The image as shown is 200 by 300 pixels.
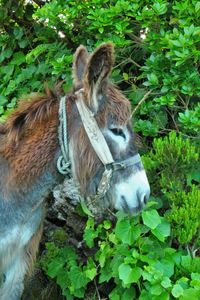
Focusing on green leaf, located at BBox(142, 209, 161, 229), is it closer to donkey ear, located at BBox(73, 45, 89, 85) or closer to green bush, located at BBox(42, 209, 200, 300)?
green bush, located at BBox(42, 209, 200, 300)

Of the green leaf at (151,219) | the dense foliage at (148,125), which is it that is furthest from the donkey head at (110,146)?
the dense foliage at (148,125)

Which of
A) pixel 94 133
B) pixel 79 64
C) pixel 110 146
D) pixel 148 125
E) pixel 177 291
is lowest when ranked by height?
pixel 177 291

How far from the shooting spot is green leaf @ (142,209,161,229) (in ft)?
9.71

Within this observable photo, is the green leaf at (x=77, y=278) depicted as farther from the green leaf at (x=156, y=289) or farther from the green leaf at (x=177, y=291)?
the green leaf at (x=177, y=291)

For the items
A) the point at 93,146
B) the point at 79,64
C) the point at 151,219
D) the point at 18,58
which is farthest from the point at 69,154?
the point at 18,58

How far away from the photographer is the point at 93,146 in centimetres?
268

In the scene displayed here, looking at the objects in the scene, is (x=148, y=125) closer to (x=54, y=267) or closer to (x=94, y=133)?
(x=94, y=133)

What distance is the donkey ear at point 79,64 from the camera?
2.73 meters

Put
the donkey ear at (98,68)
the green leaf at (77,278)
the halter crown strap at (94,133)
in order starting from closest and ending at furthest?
the donkey ear at (98,68) → the halter crown strap at (94,133) → the green leaf at (77,278)

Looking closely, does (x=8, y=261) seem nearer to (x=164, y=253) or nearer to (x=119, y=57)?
(x=164, y=253)

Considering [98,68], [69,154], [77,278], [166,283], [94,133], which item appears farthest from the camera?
[77,278]

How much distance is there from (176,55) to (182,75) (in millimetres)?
253

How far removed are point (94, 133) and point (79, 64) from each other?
16.4 inches

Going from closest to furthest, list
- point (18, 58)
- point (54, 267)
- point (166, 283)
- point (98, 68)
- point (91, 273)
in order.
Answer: point (98, 68), point (166, 283), point (91, 273), point (54, 267), point (18, 58)
